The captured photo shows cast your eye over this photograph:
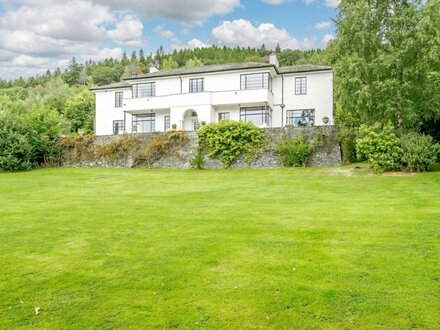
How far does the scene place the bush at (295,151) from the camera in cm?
2683

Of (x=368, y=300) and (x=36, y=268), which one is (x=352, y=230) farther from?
(x=36, y=268)

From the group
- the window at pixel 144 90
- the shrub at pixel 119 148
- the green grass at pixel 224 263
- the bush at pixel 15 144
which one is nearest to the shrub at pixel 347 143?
the green grass at pixel 224 263

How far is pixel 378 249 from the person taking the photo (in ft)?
25.6

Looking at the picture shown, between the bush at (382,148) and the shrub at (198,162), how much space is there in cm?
1188

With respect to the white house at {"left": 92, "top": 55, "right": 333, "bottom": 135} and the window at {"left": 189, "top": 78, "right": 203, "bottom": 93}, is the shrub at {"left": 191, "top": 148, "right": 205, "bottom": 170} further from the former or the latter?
the window at {"left": 189, "top": 78, "right": 203, "bottom": 93}

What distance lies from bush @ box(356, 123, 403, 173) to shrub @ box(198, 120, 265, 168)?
8379 mm

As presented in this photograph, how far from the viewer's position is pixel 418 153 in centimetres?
2045

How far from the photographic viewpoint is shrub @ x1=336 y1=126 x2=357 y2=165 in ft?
86.1

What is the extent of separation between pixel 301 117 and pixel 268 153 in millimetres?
9970

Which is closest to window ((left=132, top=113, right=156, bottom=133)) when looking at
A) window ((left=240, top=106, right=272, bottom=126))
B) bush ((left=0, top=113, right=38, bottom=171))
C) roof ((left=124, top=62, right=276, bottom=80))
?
roof ((left=124, top=62, right=276, bottom=80))

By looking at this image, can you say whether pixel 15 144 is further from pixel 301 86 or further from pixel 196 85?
pixel 301 86

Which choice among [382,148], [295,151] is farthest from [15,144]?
[382,148]

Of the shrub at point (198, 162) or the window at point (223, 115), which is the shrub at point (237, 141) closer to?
the shrub at point (198, 162)

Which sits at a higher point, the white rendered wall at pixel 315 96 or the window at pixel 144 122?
the white rendered wall at pixel 315 96
